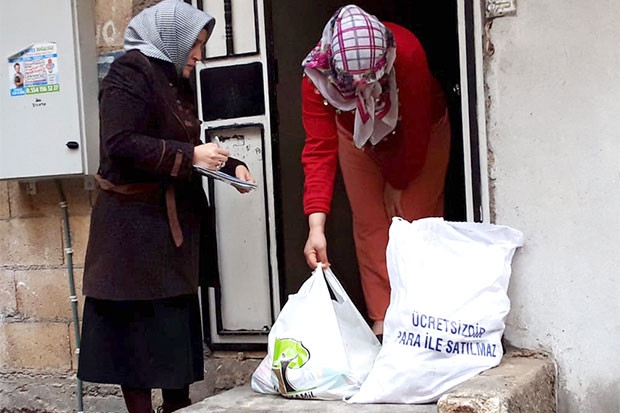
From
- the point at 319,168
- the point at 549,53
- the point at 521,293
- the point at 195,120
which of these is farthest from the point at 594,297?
the point at 195,120

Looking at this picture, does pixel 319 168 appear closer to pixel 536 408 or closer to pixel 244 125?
pixel 244 125

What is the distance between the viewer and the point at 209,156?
9.52 feet

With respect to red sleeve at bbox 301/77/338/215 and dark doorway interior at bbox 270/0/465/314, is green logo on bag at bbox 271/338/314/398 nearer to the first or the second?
red sleeve at bbox 301/77/338/215

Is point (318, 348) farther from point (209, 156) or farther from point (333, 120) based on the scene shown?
point (333, 120)

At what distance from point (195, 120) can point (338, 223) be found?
6.54 ft

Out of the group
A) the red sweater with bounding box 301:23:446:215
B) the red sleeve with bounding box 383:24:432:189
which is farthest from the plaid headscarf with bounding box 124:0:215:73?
the red sleeve with bounding box 383:24:432:189

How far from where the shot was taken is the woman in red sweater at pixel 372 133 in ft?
9.30

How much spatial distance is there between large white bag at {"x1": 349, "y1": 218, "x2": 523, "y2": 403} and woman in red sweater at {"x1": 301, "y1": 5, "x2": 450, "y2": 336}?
39cm

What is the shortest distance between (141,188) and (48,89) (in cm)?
110

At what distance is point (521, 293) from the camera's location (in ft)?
9.33

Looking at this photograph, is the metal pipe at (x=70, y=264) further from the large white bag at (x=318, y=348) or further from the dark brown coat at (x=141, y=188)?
the large white bag at (x=318, y=348)

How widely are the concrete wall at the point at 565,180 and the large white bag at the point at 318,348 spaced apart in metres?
0.55

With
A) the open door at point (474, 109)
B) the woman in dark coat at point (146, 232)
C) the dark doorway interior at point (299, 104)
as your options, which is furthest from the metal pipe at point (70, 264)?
the open door at point (474, 109)

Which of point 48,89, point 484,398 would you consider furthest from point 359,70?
point 48,89
